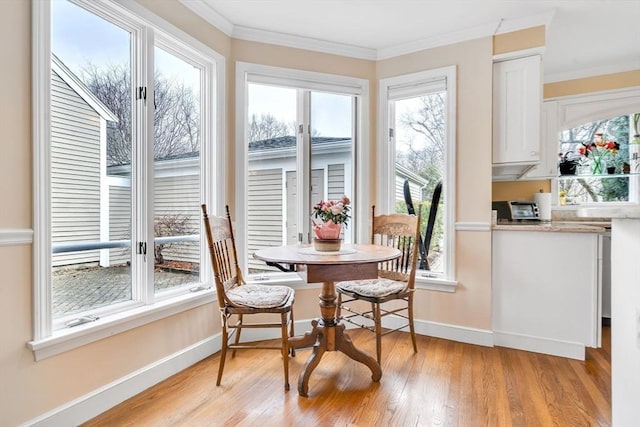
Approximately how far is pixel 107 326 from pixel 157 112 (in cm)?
131

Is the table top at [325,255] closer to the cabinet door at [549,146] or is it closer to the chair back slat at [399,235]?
the chair back slat at [399,235]

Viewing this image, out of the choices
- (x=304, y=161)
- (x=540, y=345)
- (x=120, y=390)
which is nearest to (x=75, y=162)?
(x=120, y=390)

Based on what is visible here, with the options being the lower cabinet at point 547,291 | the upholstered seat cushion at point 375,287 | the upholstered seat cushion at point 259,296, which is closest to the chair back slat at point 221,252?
the upholstered seat cushion at point 259,296

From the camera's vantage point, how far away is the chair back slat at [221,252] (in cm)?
209

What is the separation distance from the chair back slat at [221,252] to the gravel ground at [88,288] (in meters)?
0.50

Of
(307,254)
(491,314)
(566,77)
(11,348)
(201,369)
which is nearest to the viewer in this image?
(11,348)

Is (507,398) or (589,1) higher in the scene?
(589,1)

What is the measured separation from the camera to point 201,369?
7.55 ft

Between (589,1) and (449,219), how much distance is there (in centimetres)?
175

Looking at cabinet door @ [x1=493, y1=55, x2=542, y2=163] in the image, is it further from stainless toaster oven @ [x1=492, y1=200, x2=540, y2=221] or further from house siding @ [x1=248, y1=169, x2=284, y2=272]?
house siding @ [x1=248, y1=169, x2=284, y2=272]

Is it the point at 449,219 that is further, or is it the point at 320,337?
the point at 449,219

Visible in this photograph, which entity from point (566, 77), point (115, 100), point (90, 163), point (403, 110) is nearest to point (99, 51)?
point (115, 100)

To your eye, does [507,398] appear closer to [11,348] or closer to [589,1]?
[11,348]

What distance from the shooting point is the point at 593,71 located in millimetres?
3506
